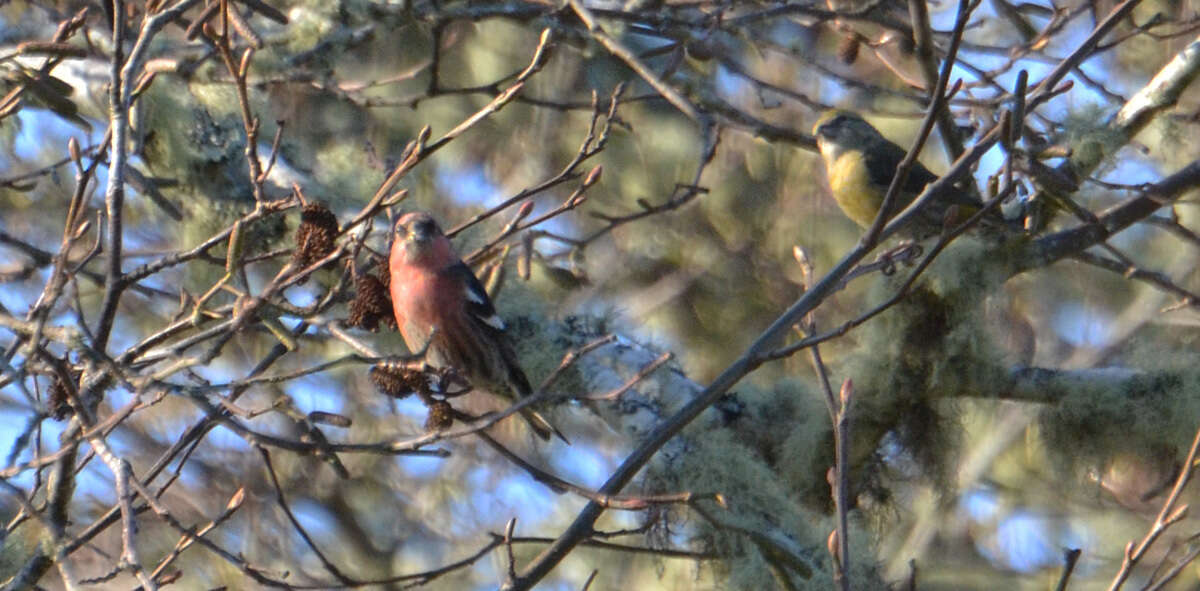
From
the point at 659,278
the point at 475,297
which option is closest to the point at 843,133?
the point at 659,278

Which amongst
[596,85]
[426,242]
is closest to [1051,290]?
[596,85]

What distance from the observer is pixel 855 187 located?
4.89 metres

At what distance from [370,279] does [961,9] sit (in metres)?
1.26

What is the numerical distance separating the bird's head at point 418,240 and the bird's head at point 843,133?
71.7 inches

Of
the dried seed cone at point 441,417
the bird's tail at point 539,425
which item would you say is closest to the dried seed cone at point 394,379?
the dried seed cone at point 441,417

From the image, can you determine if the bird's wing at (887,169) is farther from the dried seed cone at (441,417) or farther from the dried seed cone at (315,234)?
the dried seed cone at (315,234)

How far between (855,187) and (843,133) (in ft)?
0.76

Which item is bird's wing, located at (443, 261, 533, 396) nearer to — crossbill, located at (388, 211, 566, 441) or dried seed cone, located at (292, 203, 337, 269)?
crossbill, located at (388, 211, 566, 441)

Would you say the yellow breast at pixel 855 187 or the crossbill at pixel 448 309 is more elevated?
the yellow breast at pixel 855 187

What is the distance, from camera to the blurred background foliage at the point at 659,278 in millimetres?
3801

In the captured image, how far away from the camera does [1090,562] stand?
5719 millimetres

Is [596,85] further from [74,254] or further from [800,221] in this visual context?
[74,254]

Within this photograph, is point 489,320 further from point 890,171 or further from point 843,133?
point 890,171

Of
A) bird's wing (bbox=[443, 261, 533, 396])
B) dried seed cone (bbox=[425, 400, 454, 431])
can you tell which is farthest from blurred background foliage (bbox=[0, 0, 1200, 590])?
dried seed cone (bbox=[425, 400, 454, 431])
